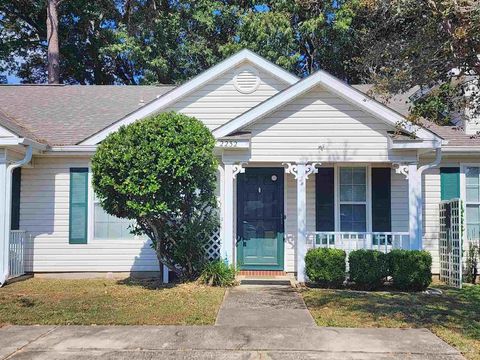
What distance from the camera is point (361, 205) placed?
37.2 feet

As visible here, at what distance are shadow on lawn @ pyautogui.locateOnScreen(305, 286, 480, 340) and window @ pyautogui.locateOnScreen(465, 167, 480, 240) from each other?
5.97 feet

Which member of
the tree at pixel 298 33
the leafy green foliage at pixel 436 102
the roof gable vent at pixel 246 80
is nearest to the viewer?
the leafy green foliage at pixel 436 102

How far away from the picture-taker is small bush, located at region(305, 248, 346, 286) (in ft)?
31.5

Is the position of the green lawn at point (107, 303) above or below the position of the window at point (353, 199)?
below

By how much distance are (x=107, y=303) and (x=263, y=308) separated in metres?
2.50

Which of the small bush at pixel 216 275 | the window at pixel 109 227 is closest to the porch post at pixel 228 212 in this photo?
the small bush at pixel 216 275

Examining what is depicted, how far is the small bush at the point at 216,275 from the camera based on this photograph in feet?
31.9

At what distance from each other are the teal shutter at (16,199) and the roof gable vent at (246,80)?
527 centimetres

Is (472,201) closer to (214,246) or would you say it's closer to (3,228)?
(214,246)

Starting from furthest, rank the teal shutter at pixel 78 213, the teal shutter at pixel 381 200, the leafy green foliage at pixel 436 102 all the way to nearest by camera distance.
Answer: the teal shutter at pixel 78 213 → the teal shutter at pixel 381 200 → the leafy green foliage at pixel 436 102

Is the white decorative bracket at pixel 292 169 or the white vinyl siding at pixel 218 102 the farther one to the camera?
the white vinyl siding at pixel 218 102

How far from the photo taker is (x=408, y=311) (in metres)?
7.71

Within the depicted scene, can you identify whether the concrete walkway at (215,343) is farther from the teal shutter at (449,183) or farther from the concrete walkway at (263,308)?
the teal shutter at (449,183)

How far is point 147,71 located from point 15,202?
41.4ft
